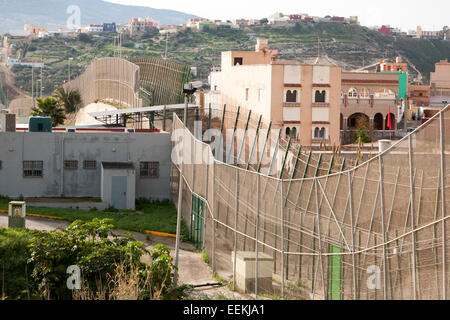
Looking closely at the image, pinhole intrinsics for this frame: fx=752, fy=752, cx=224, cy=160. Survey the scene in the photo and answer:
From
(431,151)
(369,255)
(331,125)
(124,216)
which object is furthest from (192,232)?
(331,125)

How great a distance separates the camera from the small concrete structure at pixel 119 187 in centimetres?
2802

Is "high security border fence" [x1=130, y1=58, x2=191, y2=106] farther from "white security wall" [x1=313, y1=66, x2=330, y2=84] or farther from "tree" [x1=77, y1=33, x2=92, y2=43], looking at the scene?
"tree" [x1=77, y1=33, x2=92, y2=43]

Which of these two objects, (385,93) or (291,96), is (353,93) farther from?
(291,96)

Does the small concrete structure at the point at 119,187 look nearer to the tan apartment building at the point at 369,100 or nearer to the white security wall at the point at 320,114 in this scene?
the white security wall at the point at 320,114

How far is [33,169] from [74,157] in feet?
5.28

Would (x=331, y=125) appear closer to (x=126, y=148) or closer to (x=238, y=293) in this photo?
(x=126, y=148)

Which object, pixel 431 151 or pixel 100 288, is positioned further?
pixel 100 288

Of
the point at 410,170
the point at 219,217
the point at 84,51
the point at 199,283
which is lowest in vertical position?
the point at 199,283

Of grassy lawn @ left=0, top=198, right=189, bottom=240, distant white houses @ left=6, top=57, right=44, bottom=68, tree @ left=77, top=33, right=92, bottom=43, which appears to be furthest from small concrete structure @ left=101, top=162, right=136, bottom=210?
tree @ left=77, top=33, right=92, bottom=43

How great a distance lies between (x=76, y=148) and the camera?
29.1 metres

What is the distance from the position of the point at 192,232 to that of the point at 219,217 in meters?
4.26

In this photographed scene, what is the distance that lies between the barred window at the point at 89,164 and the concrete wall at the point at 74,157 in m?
0.13

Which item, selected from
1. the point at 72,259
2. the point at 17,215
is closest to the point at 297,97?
the point at 17,215

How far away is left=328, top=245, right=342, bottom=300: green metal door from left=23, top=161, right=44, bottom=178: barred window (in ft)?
59.8
